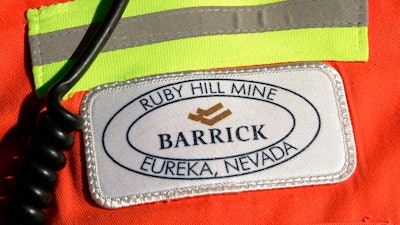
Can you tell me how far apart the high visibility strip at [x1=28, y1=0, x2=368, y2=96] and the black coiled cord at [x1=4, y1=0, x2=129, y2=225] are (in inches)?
1.5

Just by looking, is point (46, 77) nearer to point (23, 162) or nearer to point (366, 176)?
point (23, 162)

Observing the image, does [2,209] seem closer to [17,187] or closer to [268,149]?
[17,187]

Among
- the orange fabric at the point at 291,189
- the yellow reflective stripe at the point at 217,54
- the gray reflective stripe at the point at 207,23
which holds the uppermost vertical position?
the gray reflective stripe at the point at 207,23

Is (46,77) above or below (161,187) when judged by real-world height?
above

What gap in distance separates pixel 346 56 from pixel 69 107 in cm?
37

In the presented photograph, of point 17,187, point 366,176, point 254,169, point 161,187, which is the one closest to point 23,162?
point 17,187

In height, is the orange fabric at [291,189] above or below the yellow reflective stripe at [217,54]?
Result: below

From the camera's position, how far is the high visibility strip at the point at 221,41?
939mm

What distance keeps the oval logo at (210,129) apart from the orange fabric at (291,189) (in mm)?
44

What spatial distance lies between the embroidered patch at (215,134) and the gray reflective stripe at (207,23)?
0.06m

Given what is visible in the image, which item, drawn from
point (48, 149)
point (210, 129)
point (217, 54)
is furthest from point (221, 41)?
point (48, 149)

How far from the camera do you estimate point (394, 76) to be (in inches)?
37.9

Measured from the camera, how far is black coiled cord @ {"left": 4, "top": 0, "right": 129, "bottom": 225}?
896 millimetres

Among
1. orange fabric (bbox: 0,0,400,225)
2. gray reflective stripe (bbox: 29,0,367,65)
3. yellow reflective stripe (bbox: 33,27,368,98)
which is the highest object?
gray reflective stripe (bbox: 29,0,367,65)
